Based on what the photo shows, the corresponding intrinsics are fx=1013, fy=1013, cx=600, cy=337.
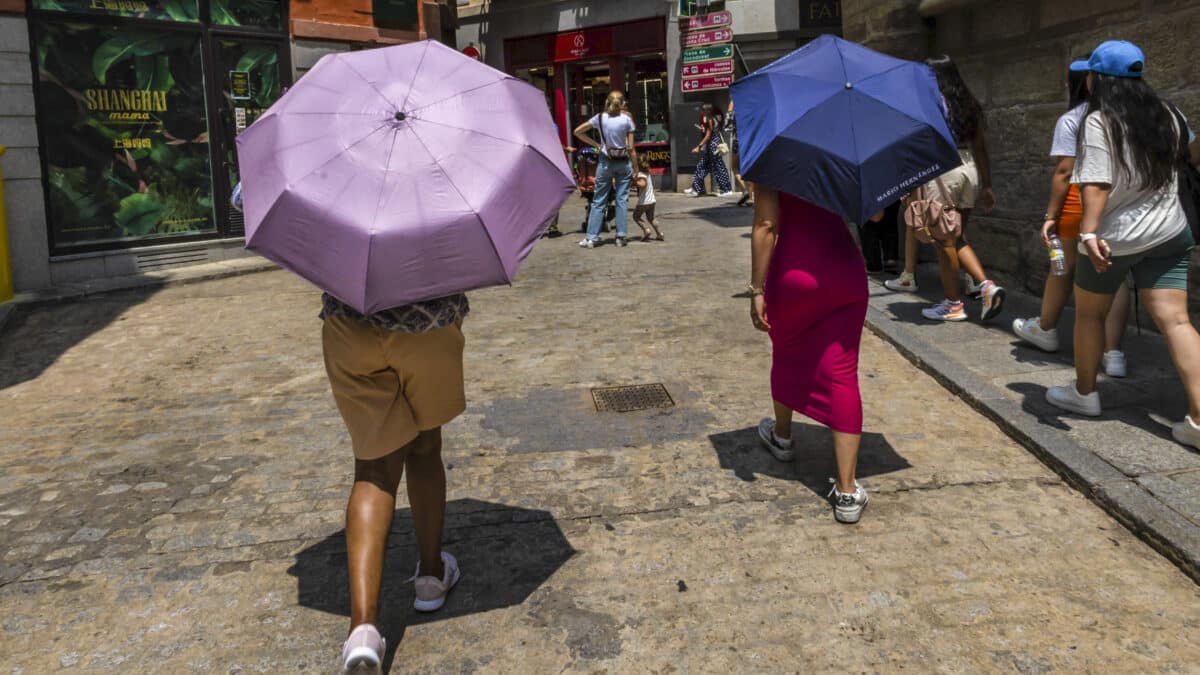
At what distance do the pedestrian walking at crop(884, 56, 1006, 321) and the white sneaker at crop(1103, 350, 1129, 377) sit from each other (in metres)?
1.26

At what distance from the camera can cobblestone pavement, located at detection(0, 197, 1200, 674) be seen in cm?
317

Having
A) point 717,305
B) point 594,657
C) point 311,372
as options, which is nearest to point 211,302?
point 311,372

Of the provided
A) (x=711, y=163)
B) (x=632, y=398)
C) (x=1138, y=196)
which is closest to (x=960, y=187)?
(x=1138, y=196)

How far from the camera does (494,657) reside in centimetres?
313

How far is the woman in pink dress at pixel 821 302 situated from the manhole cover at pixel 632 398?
156 centimetres

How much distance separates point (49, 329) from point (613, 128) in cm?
636

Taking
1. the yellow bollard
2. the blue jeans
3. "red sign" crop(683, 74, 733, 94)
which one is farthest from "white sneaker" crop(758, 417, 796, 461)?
"red sign" crop(683, 74, 733, 94)

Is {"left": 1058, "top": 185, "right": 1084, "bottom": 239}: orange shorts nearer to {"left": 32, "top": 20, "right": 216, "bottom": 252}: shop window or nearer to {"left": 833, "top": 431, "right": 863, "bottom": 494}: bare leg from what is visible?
{"left": 833, "top": 431, "right": 863, "bottom": 494}: bare leg

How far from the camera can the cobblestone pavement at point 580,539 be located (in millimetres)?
3170

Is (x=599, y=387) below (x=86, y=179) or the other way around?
below

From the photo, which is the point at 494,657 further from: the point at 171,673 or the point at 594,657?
the point at 171,673

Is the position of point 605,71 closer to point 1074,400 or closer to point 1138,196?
point 1074,400

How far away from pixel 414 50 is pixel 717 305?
5.63 meters

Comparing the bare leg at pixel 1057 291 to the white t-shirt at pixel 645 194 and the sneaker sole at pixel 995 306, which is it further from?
the white t-shirt at pixel 645 194
